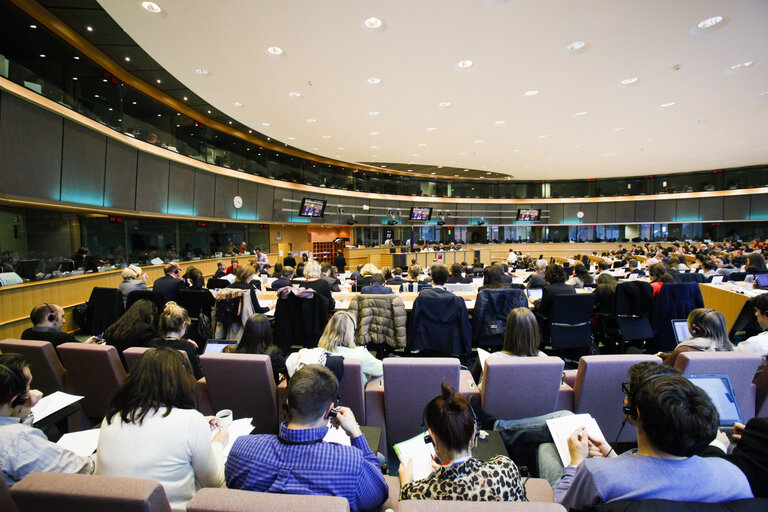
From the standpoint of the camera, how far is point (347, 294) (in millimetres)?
5746

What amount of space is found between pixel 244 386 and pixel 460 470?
70.6 inches

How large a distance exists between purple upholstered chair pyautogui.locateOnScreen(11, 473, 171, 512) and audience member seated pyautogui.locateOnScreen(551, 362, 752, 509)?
1389 mm

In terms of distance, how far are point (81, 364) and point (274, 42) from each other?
433 cm

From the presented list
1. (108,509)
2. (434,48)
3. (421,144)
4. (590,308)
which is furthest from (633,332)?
(421,144)

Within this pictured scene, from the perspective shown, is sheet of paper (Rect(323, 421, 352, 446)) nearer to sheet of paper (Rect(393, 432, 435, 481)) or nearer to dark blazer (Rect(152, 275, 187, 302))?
sheet of paper (Rect(393, 432, 435, 481))

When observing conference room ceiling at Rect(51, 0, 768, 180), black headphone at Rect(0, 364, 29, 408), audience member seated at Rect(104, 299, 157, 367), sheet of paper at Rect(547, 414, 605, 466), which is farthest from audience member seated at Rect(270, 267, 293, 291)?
sheet of paper at Rect(547, 414, 605, 466)

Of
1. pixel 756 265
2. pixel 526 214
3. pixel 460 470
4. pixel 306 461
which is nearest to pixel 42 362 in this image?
pixel 306 461

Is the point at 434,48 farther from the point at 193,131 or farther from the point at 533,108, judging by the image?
the point at 193,131

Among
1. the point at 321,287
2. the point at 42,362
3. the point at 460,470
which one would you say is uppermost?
the point at 321,287

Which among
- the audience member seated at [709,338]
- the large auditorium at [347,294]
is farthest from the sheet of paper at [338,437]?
the audience member seated at [709,338]

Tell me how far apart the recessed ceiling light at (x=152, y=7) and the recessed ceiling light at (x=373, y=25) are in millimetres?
2414

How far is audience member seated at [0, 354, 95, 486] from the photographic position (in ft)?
4.75

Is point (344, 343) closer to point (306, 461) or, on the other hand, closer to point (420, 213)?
point (306, 461)

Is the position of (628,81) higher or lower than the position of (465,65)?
higher
